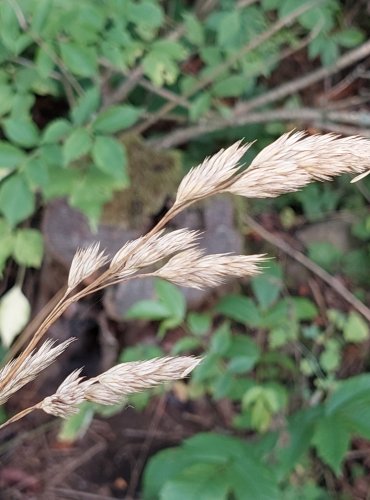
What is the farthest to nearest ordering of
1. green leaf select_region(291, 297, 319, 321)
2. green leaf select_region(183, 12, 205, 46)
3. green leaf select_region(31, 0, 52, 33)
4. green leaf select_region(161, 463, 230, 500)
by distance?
green leaf select_region(291, 297, 319, 321)
green leaf select_region(183, 12, 205, 46)
green leaf select_region(31, 0, 52, 33)
green leaf select_region(161, 463, 230, 500)

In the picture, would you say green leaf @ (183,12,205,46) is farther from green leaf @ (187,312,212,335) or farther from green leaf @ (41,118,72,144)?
green leaf @ (187,312,212,335)

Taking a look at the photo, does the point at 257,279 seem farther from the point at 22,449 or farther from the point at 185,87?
the point at 22,449

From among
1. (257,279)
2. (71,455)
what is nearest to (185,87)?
(257,279)

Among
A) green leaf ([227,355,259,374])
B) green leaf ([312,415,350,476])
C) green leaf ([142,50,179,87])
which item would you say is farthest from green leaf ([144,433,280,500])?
green leaf ([142,50,179,87])

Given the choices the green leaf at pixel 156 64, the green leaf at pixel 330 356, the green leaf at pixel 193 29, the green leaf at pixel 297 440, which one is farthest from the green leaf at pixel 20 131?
the green leaf at pixel 330 356

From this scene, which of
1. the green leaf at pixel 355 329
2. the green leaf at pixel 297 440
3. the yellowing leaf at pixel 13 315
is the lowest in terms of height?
the green leaf at pixel 355 329

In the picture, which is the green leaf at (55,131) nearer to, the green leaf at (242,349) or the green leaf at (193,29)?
the green leaf at (193,29)

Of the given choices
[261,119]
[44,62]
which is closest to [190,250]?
[44,62]
